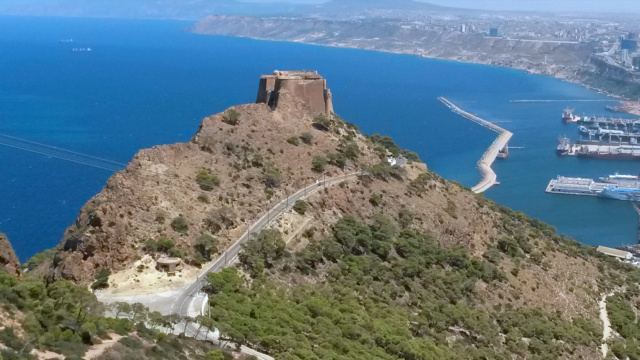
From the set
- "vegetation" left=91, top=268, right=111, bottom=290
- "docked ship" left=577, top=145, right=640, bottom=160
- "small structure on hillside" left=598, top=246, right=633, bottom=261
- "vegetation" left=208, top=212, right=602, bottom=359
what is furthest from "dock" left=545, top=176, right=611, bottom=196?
"vegetation" left=91, top=268, right=111, bottom=290

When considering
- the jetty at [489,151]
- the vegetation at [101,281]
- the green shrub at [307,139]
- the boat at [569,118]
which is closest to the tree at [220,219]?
the vegetation at [101,281]

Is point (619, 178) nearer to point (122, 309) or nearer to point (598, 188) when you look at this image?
point (598, 188)

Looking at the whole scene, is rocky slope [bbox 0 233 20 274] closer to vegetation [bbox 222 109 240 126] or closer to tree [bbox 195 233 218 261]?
tree [bbox 195 233 218 261]

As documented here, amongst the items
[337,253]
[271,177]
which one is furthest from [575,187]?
[337,253]

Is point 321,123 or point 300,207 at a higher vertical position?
point 321,123

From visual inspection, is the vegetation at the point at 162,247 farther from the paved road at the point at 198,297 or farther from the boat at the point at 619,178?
the boat at the point at 619,178

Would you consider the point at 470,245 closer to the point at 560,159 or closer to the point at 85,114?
the point at 560,159

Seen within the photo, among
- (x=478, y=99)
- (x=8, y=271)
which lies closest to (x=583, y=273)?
(x=8, y=271)
